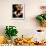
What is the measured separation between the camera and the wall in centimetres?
306

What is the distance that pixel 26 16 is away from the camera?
3.07 metres

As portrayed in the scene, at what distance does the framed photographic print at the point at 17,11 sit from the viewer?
3062 millimetres

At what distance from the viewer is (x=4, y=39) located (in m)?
2.96

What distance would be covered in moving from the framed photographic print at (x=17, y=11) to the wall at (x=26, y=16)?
0.18 ft

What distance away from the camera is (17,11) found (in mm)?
3074

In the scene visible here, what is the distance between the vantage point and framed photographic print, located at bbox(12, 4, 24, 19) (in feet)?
10.0

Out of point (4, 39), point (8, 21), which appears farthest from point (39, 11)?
point (4, 39)

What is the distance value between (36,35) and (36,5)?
1.78 ft

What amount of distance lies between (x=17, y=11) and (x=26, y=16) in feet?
0.61

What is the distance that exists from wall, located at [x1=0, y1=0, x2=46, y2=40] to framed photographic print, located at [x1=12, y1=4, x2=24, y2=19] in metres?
0.05

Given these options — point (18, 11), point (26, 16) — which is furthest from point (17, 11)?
point (26, 16)

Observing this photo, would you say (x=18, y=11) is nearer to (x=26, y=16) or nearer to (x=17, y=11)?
(x=17, y=11)

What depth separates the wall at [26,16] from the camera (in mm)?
3059

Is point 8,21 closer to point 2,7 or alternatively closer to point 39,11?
point 2,7
